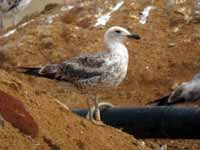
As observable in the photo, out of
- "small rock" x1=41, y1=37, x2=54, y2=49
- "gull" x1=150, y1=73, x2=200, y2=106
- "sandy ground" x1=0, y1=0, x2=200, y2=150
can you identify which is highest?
"gull" x1=150, y1=73, x2=200, y2=106

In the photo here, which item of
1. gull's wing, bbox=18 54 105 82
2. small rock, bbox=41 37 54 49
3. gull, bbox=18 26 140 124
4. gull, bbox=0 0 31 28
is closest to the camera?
gull, bbox=18 26 140 124

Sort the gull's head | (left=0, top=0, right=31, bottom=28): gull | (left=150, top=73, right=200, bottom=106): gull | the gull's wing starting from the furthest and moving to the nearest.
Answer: (left=0, top=0, right=31, bottom=28): gull
the gull's head
(left=150, top=73, right=200, bottom=106): gull
the gull's wing

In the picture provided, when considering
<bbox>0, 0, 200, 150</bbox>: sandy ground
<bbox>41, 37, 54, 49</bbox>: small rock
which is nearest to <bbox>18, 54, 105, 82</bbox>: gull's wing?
<bbox>0, 0, 200, 150</bbox>: sandy ground

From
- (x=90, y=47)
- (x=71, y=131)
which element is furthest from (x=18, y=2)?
(x=71, y=131)

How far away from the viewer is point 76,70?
36.3 ft

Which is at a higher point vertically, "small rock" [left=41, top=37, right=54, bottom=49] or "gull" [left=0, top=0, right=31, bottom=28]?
"small rock" [left=41, top=37, right=54, bottom=49]

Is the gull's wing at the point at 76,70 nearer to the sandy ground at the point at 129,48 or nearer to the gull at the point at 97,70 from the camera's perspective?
the gull at the point at 97,70

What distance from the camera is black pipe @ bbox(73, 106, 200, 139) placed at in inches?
415

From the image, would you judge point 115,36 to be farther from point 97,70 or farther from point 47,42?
point 47,42

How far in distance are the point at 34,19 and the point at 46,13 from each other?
583 mm

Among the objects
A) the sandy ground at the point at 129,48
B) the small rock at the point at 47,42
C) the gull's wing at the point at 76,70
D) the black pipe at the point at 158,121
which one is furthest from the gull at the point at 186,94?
the small rock at the point at 47,42

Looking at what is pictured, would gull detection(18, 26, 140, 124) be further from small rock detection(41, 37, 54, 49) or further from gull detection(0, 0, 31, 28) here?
gull detection(0, 0, 31, 28)

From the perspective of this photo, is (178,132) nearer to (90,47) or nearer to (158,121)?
(158,121)

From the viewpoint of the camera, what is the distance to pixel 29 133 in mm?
7906
